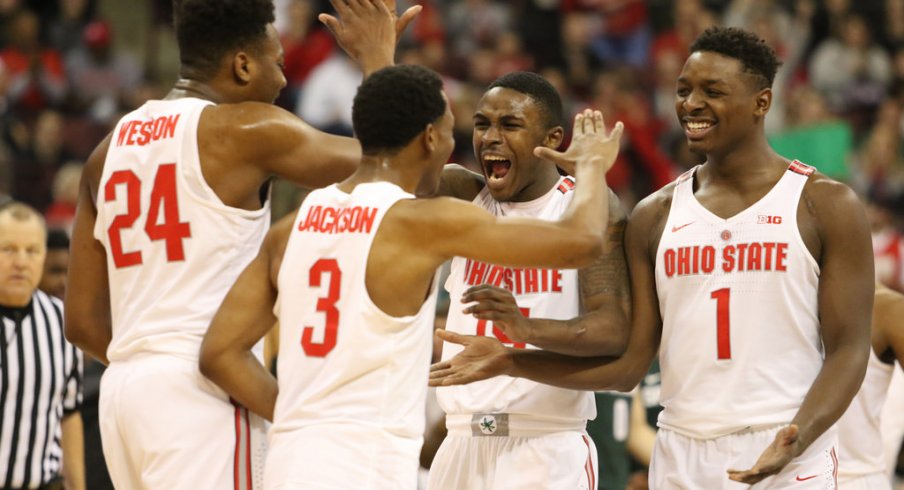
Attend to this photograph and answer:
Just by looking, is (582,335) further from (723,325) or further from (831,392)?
(831,392)

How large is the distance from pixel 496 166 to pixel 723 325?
3.98 ft

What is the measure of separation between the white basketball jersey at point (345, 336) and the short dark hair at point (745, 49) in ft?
5.72

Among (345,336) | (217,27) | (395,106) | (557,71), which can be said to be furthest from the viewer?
(557,71)

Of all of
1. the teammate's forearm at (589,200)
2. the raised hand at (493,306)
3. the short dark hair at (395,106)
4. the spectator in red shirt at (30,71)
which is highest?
the spectator in red shirt at (30,71)

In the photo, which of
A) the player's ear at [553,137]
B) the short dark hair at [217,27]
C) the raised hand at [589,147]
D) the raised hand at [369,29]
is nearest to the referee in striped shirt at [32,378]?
the short dark hair at [217,27]

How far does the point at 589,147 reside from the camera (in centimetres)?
511

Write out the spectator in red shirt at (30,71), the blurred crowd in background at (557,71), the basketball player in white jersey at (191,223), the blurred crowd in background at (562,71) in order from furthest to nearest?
the spectator in red shirt at (30,71) < the blurred crowd in background at (562,71) < the blurred crowd in background at (557,71) < the basketball player in white jersey at (191,223)

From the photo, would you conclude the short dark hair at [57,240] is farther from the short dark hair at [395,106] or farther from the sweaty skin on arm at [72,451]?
the short dark hair at [395,106]

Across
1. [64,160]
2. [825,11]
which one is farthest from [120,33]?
[825,11]

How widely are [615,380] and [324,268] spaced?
62.5 inches

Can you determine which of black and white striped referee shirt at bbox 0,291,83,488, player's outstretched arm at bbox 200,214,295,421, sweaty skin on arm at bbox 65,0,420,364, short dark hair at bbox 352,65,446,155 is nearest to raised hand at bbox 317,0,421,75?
sweaty skin on arm at bbox 65,0,420,364

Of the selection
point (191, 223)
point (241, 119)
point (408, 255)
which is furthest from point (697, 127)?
point (191, 223)

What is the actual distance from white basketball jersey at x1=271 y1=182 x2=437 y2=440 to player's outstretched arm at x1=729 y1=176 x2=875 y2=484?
64.7 inches

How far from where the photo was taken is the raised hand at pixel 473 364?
17.0ft
